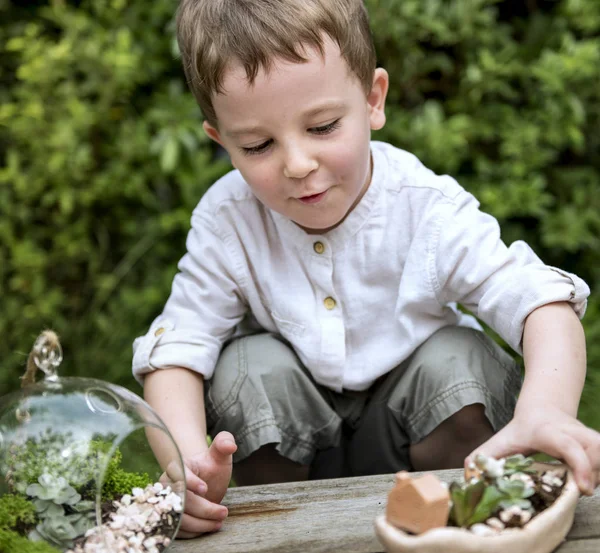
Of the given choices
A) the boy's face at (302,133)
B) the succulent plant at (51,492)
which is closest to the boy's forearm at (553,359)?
the boy's face at (302,133)

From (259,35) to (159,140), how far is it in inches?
66.5

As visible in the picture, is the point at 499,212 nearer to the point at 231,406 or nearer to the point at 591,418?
the point at 591,418

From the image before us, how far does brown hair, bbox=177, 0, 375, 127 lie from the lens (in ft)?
5.70

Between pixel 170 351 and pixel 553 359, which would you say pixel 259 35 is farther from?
pixel 553 359

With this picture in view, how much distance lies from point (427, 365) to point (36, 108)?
2051mm

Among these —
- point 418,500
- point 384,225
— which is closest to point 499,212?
point 384,225

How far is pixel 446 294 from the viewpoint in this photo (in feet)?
6.62

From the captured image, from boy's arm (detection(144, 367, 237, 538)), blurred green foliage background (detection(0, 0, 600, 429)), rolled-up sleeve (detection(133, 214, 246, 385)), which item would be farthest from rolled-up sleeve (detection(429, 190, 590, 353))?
blurred green foliage background (detection(0, 0, 600, 429))

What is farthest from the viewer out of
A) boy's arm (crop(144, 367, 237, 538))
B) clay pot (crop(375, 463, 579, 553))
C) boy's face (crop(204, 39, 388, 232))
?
boy's face (crop(204, 39, 388, 232))

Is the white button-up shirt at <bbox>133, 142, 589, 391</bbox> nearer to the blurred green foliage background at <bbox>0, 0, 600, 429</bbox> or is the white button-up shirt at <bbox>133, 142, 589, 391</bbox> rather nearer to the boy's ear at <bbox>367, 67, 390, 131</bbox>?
the boy's ear at <bbox>367, 67, 390, 131</bbox>

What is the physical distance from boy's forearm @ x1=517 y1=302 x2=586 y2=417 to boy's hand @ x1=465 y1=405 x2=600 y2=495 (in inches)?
2.5

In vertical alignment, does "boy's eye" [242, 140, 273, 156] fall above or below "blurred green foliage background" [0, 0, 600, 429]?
above

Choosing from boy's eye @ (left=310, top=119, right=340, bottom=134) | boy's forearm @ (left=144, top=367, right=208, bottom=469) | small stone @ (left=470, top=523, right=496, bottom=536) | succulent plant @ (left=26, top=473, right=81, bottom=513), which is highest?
boy's eye @ (left=310, top=119, right=340, bottom=134)

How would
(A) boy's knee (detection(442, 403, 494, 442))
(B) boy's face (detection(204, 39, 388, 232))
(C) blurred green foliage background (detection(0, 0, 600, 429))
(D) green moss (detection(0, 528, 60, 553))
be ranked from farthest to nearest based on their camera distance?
(C) blurred green foliage background (detection(0, 0, 600, 429)) → (A) boy's knee (detection(442, 403, 494, 442)) → (B) boy's face (detection(204, 39, 388, 232)) → (D) green moss (detection(0, 528, 60, 553))
